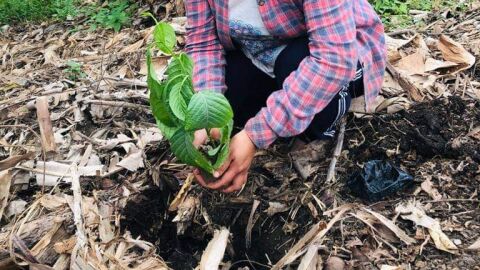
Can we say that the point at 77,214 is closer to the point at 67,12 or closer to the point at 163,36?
the point at 163,36

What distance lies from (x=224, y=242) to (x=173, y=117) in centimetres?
40

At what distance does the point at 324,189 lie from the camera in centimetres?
176

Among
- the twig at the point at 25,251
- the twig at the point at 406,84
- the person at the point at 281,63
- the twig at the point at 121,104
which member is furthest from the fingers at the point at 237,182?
the twig at the point at 406,84

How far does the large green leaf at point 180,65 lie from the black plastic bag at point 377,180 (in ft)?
2.19

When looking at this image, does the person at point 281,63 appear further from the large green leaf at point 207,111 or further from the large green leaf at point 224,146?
the large green leaf at point 207,111

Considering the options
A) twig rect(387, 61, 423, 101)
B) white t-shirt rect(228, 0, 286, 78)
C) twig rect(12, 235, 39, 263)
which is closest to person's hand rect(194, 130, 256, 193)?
white t-shirt rect(228, 0, 286, 78)

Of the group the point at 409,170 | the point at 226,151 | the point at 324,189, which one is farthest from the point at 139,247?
the point at 409,170

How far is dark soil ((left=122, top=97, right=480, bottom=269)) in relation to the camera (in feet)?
5.18

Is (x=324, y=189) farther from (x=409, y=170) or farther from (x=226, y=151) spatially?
(x=226, y=151)

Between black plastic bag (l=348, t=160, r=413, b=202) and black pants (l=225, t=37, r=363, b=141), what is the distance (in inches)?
7.1

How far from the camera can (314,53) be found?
4.90ft

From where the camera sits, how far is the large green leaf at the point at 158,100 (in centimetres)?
135

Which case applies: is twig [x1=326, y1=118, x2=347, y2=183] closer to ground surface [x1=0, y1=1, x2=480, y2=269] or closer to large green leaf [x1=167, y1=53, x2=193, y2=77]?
ground surface [x1=0, y1=1, x2=480, y2=269]

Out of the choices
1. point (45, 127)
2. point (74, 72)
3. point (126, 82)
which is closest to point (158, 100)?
point (45, 127)
